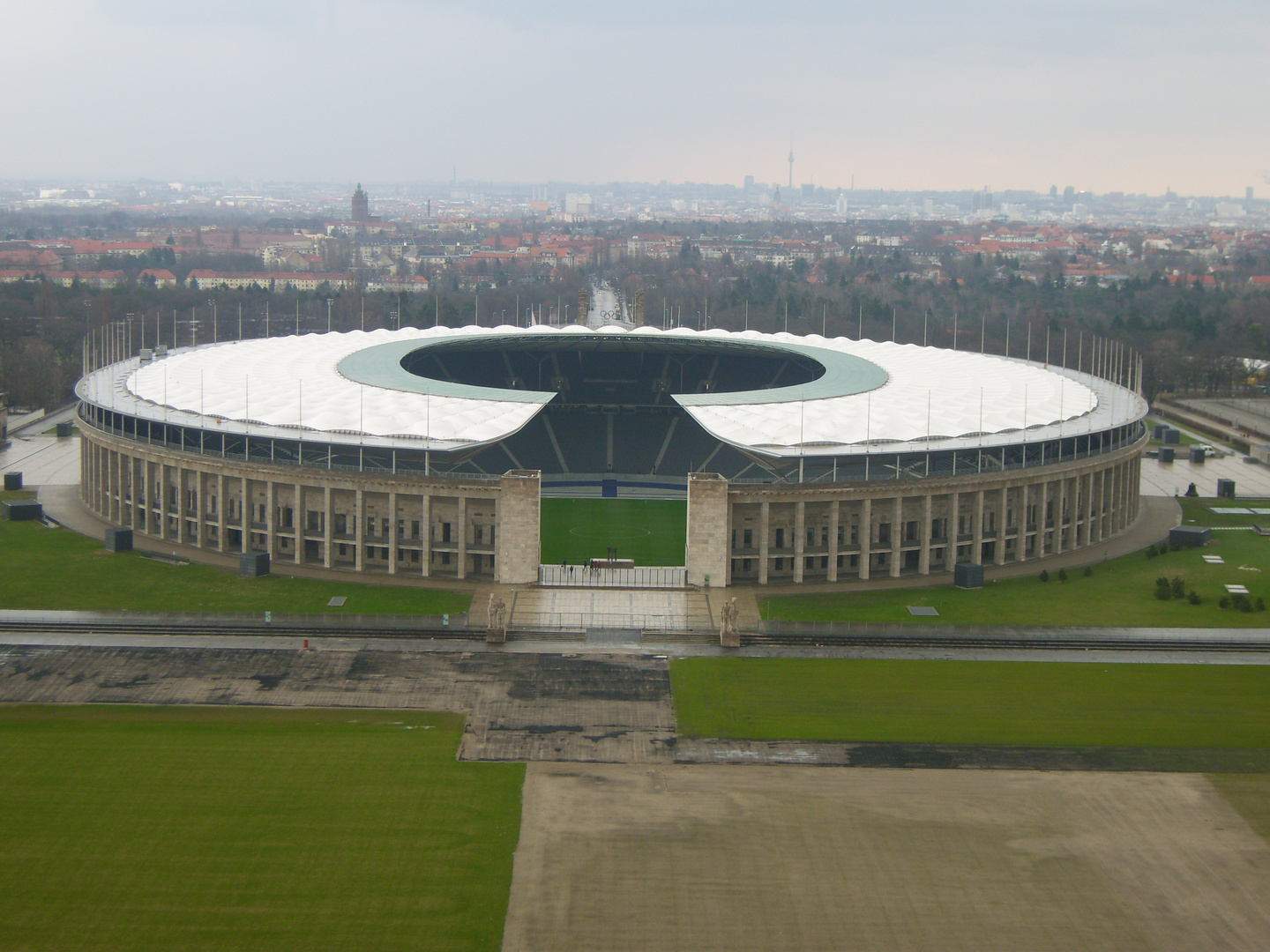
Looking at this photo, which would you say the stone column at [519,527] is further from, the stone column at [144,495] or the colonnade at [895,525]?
the stone column at [144,495]

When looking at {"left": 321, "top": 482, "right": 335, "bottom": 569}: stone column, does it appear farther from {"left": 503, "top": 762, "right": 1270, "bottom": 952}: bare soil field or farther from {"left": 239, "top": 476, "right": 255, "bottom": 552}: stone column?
{"left": 503, "top": 762, "right": 1270, "bottom": 952}: bare soil field

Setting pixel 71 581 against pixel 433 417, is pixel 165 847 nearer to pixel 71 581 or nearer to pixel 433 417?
pixel 71 581

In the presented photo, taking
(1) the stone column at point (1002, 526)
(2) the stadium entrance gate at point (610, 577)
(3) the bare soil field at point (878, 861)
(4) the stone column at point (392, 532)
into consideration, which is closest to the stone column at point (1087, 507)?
(1) the stone column at point (1002, 526)

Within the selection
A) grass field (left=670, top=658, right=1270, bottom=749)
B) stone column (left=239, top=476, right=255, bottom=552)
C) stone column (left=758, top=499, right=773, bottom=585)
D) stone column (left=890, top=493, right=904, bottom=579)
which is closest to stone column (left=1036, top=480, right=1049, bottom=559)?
stone column (left=890, top=493, right=904, bottom=579)

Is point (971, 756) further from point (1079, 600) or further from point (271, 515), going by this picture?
point (271, 515)

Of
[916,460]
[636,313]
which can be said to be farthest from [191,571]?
[636,313]

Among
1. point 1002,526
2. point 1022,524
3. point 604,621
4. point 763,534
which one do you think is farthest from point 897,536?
point 604,621
